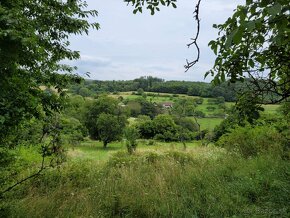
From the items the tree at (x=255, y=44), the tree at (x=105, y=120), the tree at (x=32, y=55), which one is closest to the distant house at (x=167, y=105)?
the tree at (x=105, y=120)

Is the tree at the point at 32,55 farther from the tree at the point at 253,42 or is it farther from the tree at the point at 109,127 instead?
the tree at the point at 109,127

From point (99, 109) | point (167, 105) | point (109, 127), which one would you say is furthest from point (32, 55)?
point (167, 105)

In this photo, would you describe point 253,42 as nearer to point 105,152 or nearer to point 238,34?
point 238,34

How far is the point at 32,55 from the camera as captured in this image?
306 centimetres

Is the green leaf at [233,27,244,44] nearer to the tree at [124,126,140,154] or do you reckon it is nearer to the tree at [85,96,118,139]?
the tree at [124,126,140,154]

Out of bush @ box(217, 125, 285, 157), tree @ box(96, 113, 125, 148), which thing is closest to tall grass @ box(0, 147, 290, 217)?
bush @ box(217, 125, 285, 157)

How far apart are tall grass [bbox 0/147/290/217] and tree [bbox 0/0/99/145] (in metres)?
1.87

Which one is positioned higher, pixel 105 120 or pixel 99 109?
pixel 99 109

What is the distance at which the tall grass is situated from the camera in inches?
200

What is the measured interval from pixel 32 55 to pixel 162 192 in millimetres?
4247

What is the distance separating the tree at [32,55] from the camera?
262 centimetres

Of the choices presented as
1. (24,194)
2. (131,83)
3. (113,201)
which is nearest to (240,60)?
(113,201)

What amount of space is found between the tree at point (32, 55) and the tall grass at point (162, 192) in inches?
73.7

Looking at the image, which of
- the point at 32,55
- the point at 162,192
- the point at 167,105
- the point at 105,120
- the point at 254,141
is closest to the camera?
the point at 32,55
